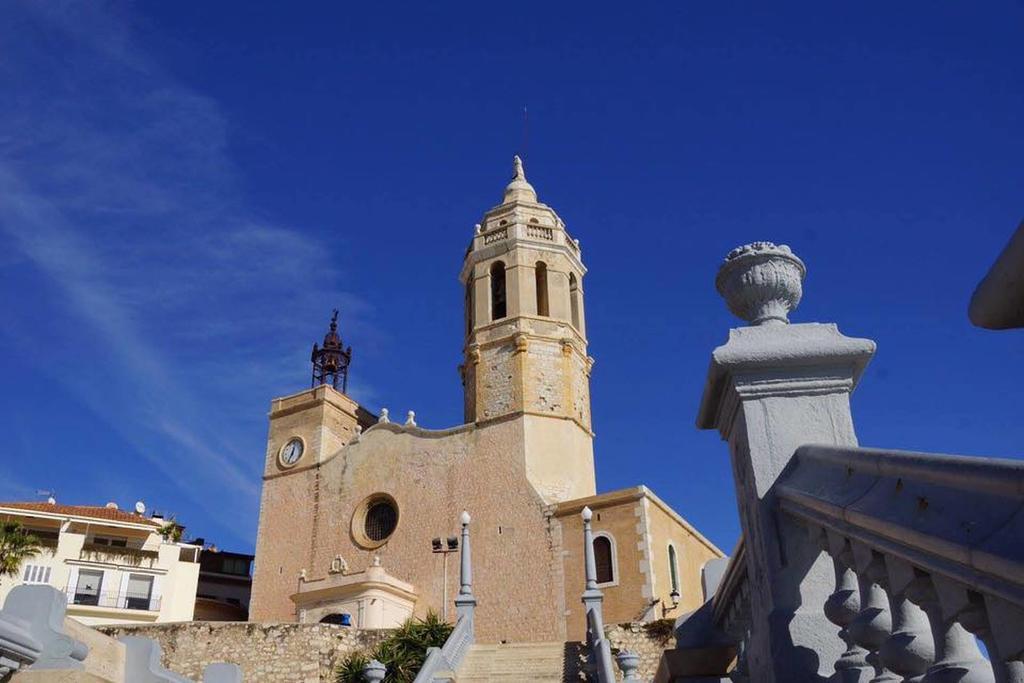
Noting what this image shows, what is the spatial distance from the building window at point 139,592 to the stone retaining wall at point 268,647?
38.8 feet

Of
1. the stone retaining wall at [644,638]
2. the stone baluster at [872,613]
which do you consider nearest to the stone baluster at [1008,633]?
the stone baluster at [872,613]

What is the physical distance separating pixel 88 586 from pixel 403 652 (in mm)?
19153

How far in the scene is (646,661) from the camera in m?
19.0

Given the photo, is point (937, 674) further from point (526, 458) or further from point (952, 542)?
Result: point (526, 458)

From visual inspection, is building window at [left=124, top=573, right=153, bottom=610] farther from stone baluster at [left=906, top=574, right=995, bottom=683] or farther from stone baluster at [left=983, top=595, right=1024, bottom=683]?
stone baluster at [left=983, top=595, right=1024, bottom=683]

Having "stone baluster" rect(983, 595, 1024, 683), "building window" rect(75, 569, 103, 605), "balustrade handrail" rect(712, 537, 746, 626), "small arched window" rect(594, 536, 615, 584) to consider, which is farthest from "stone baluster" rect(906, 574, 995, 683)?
"building window" rect(75, 569, 103, 605)

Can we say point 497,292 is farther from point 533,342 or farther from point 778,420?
point 778,420

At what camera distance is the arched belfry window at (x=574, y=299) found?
29941 mm

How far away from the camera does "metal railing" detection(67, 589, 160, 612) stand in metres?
32.1

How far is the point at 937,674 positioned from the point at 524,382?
25.1 m

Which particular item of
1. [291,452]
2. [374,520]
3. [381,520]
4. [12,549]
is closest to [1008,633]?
[381,520]

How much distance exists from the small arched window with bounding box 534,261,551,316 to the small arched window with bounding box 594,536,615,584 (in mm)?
8248

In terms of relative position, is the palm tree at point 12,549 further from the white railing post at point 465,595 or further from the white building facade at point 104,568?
the white railing post at point 465,595

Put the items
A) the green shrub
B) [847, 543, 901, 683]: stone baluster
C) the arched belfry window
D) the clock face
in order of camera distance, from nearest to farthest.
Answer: [847, 543, 901, 683]: stone baluster → the green shrub → the arched belfry window → the clock face
